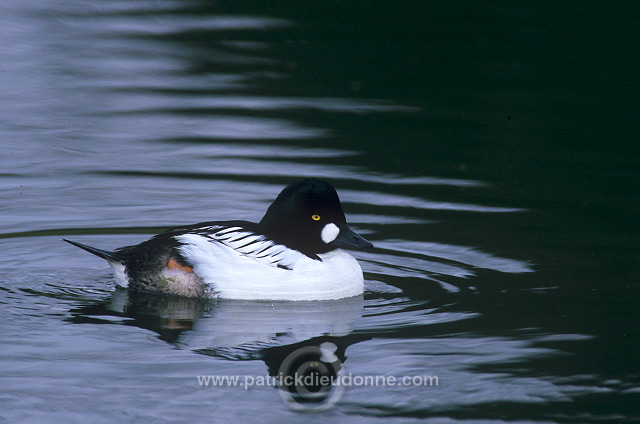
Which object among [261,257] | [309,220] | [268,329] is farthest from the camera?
[309,220]

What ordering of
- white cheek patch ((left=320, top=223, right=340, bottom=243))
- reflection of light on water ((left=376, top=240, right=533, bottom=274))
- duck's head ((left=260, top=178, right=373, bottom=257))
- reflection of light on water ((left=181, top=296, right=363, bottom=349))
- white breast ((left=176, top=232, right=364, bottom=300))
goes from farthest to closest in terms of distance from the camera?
reflection of light on water ((left=376, top=240, right=533, bottom=274)), white cheek patch ((left=320, top=223, right=340, bottom=243)), duck's head ((left=260, top=178, right=373, bottom=257)), white breast ((left=176, top=232, right=364, bottom=300)), reflection of light on water ((left=181, top=296, right=363, bottom=349))

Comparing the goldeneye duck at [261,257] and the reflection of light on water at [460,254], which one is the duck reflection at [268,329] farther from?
the reflection of light on water at [460,254]

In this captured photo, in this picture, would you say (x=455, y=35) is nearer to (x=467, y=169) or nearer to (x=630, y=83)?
(x=630, y=83)

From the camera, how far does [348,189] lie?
Result: 1232cm

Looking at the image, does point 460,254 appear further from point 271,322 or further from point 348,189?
point 271,322

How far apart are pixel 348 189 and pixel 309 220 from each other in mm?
2867

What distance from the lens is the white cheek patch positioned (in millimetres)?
9547

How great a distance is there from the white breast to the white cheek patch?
0.72 feet

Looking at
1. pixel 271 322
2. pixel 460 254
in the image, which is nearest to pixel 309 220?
pixel 271 322

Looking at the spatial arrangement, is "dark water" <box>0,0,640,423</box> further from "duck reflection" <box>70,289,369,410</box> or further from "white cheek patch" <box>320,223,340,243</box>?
"white cheek patch" <box>320,223,340,243</box>

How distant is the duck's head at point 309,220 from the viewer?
31.0ft

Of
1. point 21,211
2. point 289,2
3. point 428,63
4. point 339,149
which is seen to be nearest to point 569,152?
point 339,149

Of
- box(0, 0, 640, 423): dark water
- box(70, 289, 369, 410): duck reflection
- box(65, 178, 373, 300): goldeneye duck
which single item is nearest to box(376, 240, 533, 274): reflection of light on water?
box(0, 0, 640, 423): dark water

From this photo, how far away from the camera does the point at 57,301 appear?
8.96 meters
